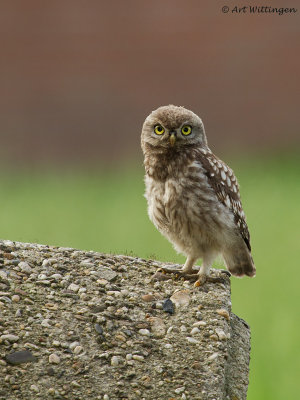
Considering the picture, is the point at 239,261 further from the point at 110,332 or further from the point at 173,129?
the point at 110,332

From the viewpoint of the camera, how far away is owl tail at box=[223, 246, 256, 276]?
16.5 feet

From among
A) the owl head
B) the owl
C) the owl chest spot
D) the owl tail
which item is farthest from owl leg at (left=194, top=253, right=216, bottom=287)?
the owl head

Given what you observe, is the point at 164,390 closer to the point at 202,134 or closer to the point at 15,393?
the point at 15,393

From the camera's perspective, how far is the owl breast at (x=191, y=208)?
4699 millimetres

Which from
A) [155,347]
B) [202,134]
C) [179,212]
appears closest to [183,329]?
[155,347]

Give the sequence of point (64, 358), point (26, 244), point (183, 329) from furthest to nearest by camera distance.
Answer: point (26, 244)
point (183, 329)
point (64, 358)

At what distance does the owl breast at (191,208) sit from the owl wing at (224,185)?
0.05m

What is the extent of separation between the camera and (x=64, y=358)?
389 centimetres

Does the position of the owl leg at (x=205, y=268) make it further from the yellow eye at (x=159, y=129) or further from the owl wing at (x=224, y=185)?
the yellow eye at (x=159, y=129)

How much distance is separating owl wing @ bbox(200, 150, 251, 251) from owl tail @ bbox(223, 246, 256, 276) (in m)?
0.06

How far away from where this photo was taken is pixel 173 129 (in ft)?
15.5

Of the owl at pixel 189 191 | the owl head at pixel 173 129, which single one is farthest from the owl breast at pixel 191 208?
the owl head at pixel 173 129

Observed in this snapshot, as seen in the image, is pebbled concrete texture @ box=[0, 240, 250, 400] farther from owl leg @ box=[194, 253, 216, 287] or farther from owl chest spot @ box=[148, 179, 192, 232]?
owl chest spot @ box=[148, 179, 192, 232]

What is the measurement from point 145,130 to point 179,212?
0.62 m
